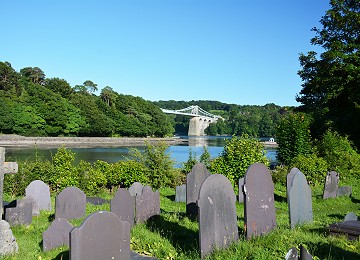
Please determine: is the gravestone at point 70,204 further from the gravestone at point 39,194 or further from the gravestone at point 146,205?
the gravestone at point 146,205

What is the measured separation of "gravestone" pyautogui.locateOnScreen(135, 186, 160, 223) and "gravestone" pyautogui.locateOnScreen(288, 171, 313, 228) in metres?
3.13

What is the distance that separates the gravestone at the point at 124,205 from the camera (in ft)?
29.4

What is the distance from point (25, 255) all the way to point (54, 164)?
27.9ft

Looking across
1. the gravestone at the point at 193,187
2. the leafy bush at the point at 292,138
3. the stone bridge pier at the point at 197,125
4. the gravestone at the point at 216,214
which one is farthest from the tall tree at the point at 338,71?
the stone bridge pier at the point at 197,125

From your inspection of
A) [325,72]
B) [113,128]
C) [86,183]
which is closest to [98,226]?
[86,183]

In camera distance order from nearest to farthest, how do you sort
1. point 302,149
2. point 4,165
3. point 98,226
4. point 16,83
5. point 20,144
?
point 98,226 → point 4,165 → point 302,149 → point 20,144 → point 16,83

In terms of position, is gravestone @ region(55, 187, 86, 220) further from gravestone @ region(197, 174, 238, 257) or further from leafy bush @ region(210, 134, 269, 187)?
leafy bush @ region(210, 134, 269, 187)

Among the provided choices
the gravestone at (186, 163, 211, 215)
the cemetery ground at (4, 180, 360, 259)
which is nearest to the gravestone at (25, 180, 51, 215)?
the cemetery ground at (4, 180, 360, 259)

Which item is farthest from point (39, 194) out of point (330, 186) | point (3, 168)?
point (330, 186)

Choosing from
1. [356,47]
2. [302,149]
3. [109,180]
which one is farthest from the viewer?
[356,47]

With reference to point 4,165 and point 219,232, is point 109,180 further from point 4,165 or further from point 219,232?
point 219,232

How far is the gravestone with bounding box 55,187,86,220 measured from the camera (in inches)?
369

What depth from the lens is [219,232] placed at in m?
6.13

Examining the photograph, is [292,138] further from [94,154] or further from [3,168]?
[94,154]
